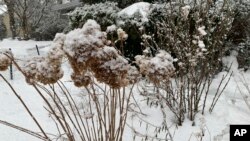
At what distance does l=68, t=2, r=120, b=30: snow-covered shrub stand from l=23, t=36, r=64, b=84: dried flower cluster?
5.90 m

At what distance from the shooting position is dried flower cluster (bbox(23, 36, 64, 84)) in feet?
8.00

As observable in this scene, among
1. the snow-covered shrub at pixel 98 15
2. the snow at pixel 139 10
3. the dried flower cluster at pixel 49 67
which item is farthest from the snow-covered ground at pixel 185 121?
the snow-covered shrub at pixel 98 15

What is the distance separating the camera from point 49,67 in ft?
8.27

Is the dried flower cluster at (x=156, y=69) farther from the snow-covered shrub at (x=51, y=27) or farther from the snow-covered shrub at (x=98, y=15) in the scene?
the snow-covered shrub at (x=51, y=27)

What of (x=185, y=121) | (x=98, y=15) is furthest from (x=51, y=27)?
(x=185, y=121)

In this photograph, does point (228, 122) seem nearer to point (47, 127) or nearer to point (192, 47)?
point (192, 47)

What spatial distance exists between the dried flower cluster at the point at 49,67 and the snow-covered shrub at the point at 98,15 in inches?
232

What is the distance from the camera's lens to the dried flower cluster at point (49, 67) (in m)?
2.44

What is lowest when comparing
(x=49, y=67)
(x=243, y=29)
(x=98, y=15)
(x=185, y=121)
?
(x=185, y=121)

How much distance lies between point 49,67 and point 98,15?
650cm

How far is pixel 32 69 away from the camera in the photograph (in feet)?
8.71

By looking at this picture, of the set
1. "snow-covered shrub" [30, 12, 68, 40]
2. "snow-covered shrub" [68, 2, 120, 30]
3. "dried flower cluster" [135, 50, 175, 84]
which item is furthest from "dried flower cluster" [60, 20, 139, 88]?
"snow-covered shrub" [30, 12, 68, 40]

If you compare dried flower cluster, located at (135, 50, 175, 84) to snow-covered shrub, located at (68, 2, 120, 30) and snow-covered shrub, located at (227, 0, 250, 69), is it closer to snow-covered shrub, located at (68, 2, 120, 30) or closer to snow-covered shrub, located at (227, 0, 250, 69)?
snow-covered shrub, located at (227, 0, 250, 69)

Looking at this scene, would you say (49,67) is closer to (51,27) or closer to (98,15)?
(98,15)
